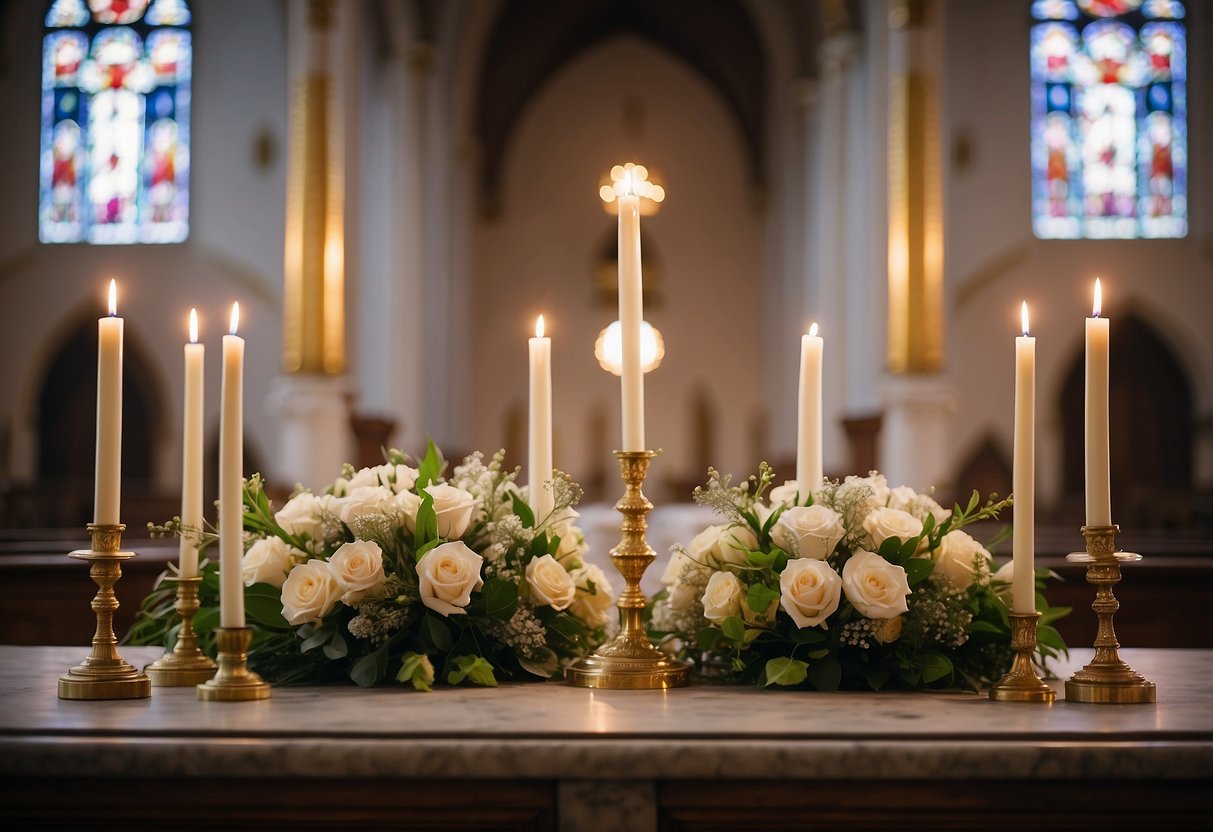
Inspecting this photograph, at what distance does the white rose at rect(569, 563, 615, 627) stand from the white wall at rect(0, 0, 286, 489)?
515 inches

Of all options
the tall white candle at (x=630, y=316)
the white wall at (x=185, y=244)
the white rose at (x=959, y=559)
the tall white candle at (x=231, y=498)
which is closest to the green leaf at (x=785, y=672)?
the white rose at (x=959, y=559)

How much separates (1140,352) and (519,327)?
320 inches

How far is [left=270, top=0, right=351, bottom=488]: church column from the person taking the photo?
9680 millimetres

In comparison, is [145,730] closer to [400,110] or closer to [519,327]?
[400,110]

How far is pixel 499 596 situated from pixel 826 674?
447 millimetres

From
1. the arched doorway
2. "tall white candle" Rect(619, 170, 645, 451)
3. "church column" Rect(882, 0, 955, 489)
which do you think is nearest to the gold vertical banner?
"church column" Rect(882, 0, 955, 489)

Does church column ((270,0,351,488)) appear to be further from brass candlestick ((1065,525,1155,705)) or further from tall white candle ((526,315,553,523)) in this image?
brass candlestick ((1065,525,1155,705))

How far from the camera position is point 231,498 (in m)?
1.67

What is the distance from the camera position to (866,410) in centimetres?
1154

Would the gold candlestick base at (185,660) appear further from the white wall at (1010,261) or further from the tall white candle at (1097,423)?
the white wall at (1010,261)

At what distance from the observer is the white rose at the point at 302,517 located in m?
1.98

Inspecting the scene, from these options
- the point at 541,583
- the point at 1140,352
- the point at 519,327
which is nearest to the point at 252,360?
the point at 519,327

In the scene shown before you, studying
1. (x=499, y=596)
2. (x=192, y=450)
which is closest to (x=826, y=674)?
(x=499, y=596)

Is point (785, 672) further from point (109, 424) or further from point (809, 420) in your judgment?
point (109, 424)
